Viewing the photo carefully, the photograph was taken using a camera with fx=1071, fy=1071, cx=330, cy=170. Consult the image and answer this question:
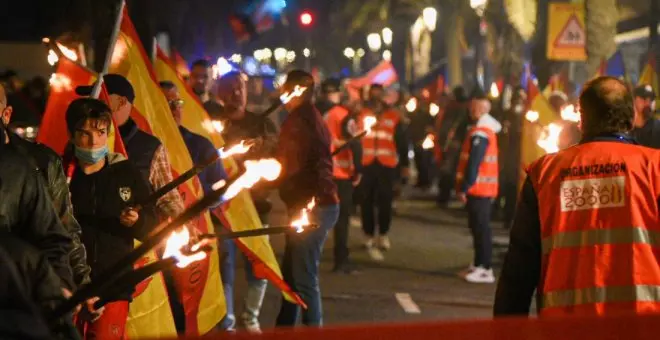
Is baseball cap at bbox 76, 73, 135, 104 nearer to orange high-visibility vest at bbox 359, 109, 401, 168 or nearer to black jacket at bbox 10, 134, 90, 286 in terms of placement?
black jacket at bbox 10, 134, 90, 286

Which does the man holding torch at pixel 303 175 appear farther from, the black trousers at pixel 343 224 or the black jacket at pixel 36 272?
the black jacket at pixel 36 272

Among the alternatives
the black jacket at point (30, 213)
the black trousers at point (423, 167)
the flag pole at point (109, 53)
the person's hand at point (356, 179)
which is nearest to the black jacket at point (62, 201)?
the black jacket at point (30, 213)

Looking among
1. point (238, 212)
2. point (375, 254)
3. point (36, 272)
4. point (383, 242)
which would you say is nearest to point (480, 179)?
point (375, 254)

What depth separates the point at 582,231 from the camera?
13.3 feet

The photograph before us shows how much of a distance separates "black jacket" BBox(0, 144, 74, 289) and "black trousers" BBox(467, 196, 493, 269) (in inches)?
302

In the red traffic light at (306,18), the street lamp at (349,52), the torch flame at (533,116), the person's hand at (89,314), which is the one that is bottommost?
the person's hand at (89,314)

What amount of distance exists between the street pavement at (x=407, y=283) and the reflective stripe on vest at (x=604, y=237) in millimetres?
5070

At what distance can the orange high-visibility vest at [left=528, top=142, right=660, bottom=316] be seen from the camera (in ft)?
13.1

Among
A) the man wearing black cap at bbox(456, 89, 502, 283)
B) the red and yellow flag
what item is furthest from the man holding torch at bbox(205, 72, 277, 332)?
the man wearing black cap at bbox(456, 89, 502, 283)

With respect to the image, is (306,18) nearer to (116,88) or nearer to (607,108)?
(116,88)

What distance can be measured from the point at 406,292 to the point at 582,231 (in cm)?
650

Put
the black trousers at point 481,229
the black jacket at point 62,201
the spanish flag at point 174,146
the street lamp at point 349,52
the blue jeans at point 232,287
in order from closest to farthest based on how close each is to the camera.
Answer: the black jacket at point 62,201 < the spanish flag at point 174,146 < the blue jeans at point 232,287 < the black trousers at point 481,229 < the street lamp at point 349,52

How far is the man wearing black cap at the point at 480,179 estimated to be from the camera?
11.1 m

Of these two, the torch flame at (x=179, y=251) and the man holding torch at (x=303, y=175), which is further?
the man holding torch at (x=303, y=175)
